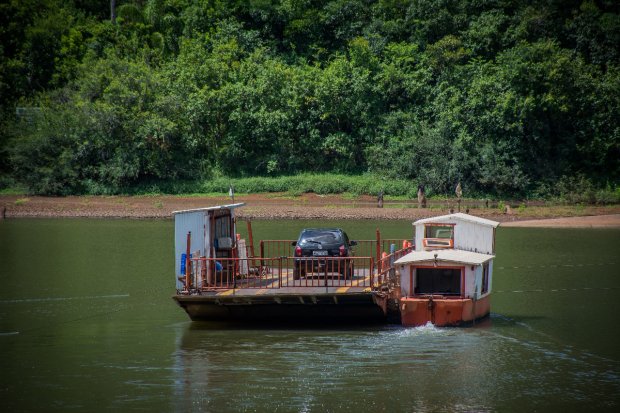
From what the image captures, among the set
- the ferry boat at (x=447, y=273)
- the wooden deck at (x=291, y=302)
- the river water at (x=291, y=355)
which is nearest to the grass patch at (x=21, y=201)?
the river water at (x=291, y=355)

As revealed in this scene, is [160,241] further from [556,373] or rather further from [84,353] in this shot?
[556,373]

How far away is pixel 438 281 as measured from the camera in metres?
26.9

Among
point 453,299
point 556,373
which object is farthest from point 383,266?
point 556,373

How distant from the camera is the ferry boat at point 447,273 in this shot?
25.6m

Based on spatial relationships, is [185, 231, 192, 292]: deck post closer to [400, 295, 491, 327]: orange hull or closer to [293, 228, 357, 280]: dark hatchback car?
[293, 228, 357, 280]: dark hatchback car

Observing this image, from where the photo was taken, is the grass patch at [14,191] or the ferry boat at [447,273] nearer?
the ferry boat at [447,273]

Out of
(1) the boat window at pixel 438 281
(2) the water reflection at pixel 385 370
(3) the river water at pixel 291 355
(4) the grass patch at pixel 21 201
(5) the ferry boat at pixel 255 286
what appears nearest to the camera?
(2) the water reflection at pixel 385 370

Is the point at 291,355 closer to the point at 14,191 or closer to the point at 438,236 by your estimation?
the point at 438,236

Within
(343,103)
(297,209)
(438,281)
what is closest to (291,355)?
(438,281)

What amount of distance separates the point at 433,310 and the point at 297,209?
115ft

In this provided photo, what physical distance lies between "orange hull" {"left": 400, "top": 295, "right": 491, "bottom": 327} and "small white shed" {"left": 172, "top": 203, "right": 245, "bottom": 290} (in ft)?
20.1

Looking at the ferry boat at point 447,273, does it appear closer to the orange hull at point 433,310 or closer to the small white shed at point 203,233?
the orange hull at point 433,310

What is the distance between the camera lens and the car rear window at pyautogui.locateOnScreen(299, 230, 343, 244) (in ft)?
93.3

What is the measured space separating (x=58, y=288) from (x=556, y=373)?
1949 cm
